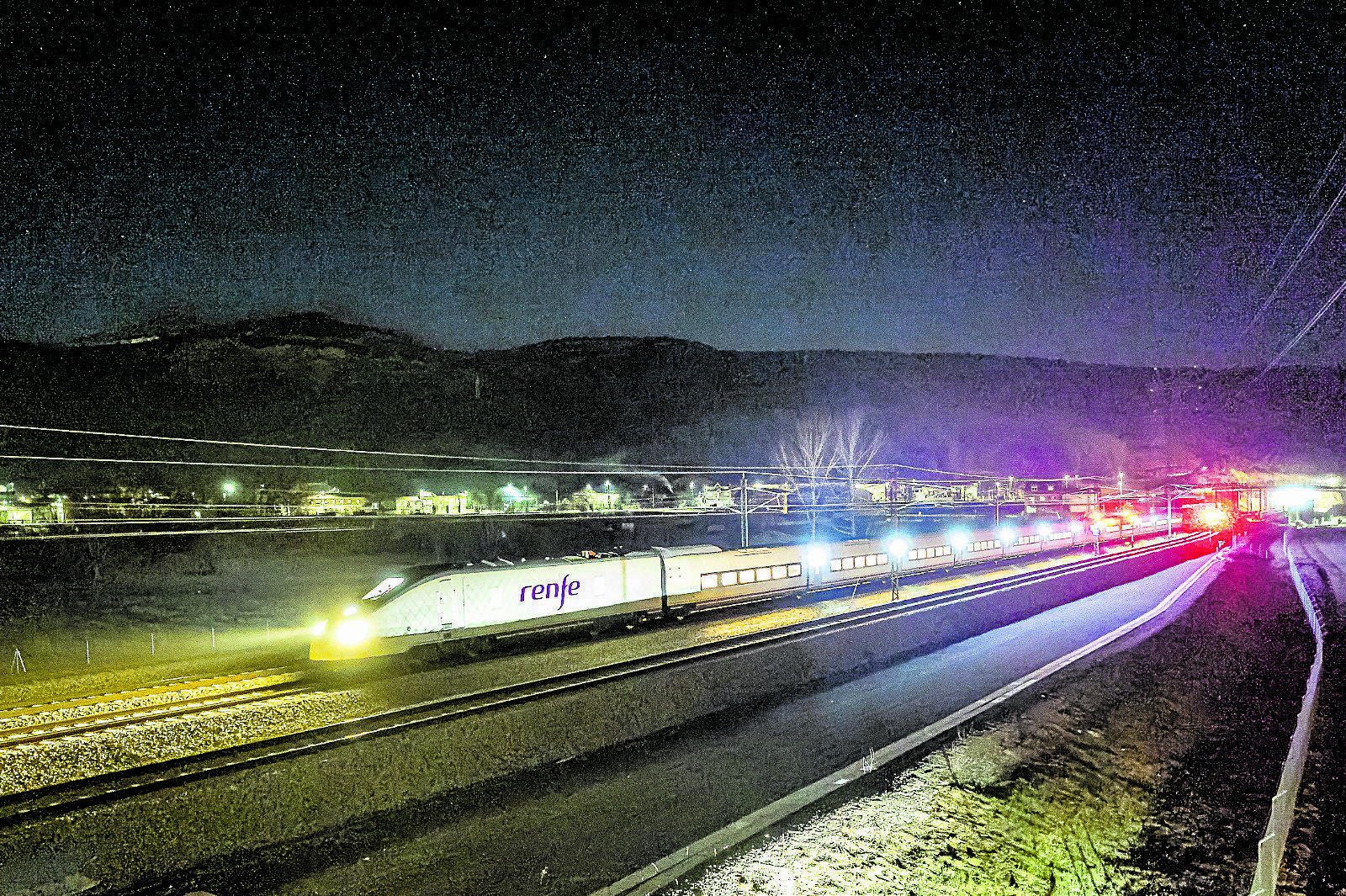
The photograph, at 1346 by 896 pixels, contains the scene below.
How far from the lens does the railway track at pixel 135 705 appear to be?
1295 cm

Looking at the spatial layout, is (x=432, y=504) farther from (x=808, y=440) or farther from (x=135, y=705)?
(x=808, y=440)

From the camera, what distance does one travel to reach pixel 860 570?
3034cm

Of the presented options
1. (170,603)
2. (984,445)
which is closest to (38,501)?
(170,603)

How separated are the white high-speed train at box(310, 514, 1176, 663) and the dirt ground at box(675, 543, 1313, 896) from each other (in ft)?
39.4

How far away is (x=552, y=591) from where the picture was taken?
20188 mm

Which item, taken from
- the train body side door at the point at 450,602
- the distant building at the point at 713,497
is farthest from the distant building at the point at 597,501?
the train body side door at the point at 450,602

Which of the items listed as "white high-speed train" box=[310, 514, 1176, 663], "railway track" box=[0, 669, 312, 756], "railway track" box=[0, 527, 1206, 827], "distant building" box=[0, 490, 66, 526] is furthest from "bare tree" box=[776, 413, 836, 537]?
"railway track" box=[0, 669, 312, 756]

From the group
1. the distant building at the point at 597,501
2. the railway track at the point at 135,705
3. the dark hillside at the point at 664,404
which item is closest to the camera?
the railway track at the point at 135,705

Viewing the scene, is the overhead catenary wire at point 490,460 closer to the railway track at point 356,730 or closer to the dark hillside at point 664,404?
the railway track at point 356,730

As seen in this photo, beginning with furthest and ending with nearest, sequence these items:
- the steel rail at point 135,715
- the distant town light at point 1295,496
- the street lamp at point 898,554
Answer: the distant town light at point 1295,496 < the street lamp at point 898,554 < the steel rail at point 135,715

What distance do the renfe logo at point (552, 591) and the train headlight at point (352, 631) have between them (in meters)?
4.07

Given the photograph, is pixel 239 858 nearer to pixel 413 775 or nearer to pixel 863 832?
pixel 413 775

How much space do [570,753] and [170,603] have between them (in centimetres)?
2989

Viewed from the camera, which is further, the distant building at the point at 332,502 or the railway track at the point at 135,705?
the distant building at the point at 332,502
